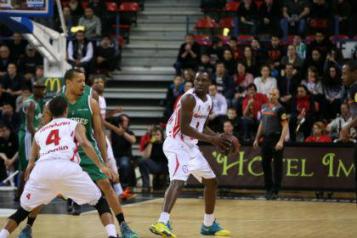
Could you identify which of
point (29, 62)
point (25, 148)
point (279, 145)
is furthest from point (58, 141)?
point (29, 62)

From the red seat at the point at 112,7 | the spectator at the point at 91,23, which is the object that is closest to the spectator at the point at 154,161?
the spectator at the point at 91,23

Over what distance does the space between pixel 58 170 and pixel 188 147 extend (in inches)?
98.1

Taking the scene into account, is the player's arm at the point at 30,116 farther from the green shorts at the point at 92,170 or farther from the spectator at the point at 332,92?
the spectator at the point at 332,92

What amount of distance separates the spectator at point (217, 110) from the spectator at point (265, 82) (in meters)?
0.93

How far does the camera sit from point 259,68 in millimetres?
20625

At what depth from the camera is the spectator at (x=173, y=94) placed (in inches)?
802

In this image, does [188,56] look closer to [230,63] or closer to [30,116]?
[230,63]

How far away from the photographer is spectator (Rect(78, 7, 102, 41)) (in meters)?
23.4

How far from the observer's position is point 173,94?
67.4ft

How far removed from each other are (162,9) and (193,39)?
3731mm

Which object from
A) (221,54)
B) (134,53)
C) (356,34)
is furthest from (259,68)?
(134,53)

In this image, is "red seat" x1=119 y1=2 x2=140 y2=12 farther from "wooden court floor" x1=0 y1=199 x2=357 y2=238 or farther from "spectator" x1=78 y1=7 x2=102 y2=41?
"wooden court floor" x1=0 y1=199 x2=357 y2=238

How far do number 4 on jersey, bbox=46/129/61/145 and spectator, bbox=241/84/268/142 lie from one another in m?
10.1

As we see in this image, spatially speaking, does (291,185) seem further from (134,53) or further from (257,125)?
(134,53)
